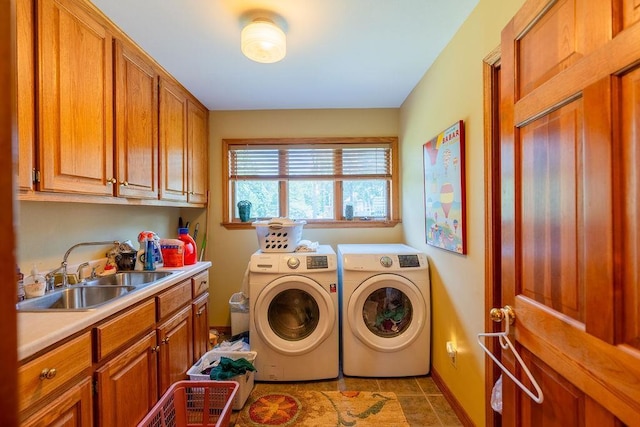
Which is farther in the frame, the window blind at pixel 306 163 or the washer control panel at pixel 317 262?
the window blind at pixel 306 163

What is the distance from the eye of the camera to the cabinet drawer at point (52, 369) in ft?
2.88

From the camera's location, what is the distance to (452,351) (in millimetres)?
1915

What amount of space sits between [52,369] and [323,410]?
154 centimetres

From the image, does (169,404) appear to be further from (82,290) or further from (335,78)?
(335,78)

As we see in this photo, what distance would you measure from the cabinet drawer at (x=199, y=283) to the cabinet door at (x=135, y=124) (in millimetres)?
639

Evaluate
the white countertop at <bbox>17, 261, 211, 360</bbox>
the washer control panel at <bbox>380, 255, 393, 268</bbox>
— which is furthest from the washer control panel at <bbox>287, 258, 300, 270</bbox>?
the white countertop at <bbox>17, 261, 211, 360</bbox>

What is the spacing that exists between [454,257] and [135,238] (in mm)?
2384

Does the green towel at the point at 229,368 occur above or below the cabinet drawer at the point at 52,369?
below

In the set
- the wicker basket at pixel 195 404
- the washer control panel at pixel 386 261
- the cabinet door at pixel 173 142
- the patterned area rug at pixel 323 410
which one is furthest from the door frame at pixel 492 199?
the cabinet door at pixel 173 142

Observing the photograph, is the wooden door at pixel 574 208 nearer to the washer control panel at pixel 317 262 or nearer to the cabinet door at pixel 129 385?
the washer control panel at pixel 317 262

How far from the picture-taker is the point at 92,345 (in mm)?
1147

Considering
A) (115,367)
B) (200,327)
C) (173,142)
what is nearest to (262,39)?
(173,142)

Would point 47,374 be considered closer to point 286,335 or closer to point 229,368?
point 229,368

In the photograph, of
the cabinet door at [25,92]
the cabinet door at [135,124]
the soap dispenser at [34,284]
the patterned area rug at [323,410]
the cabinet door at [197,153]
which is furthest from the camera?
the cabinet door at [197,153]
